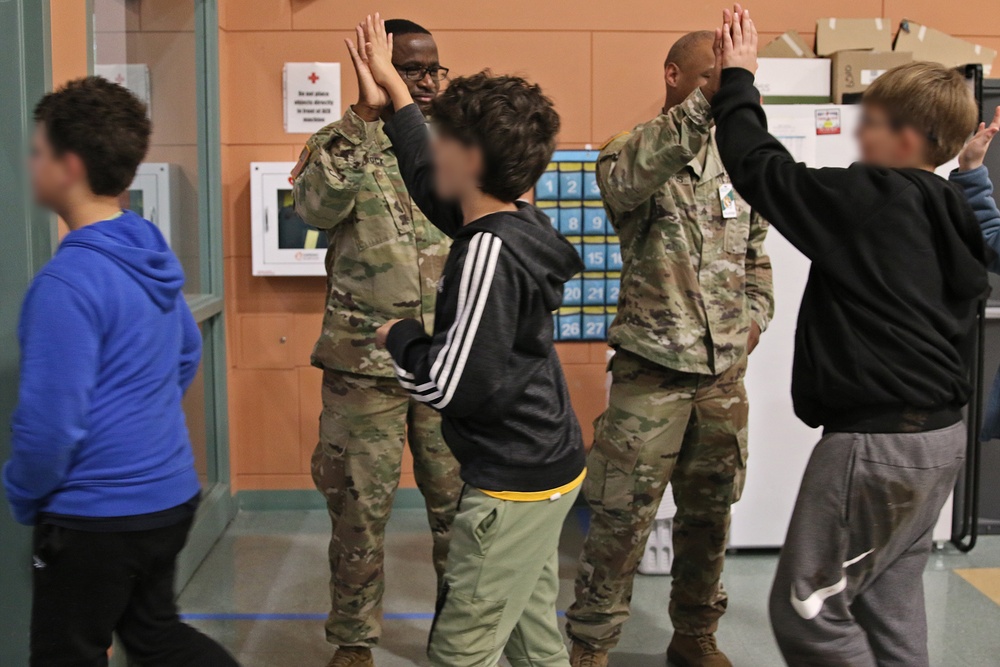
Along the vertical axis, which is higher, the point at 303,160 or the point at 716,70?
the point at 716,70

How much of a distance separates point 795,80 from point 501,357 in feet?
8.11

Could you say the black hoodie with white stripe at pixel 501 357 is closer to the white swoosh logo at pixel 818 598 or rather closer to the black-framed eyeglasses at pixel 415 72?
the white swoosh logo at pixel 818 598

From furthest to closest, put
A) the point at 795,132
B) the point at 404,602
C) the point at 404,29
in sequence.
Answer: the point at 795,132 → the point at 404,602 → the point at 404,29

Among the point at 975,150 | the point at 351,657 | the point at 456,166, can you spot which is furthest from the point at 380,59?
the point at 351,657

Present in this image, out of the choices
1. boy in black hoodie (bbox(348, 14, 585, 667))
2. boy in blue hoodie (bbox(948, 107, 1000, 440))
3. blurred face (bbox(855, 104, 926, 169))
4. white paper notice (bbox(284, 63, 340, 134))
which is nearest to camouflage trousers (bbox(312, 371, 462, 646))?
boy in black hoodie (bbox(348, 14, 585, 667))

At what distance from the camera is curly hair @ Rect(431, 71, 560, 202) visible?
61.9 inches

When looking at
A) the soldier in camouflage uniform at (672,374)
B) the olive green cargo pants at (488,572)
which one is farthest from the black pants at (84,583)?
the soldier in camouflage uniform at (672,374)

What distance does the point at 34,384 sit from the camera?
1449mm

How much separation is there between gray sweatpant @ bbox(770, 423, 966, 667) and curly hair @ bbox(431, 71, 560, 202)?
735mm

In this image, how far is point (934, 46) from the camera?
12.2 ft

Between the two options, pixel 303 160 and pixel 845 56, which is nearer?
pixel 303 160

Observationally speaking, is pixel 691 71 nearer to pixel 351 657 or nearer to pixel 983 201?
pixel 983 201

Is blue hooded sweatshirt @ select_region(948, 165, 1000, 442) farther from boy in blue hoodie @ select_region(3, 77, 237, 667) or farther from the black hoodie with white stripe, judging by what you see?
boy in blue hoodie @ select_region(3, 77, 237, 667)

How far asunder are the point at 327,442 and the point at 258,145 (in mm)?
1783
